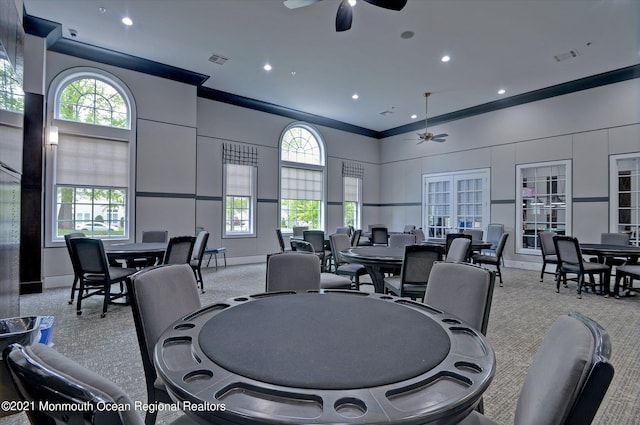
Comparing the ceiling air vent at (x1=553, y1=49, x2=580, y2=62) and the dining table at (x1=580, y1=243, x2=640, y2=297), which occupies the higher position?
the ceiling air vent at (x1=553, y1=49, x2=580, y2=62)

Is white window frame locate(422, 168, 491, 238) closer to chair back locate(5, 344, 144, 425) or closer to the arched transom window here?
the arched transom window

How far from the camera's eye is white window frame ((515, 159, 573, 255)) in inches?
266

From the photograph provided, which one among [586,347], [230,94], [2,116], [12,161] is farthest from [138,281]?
[230,94]

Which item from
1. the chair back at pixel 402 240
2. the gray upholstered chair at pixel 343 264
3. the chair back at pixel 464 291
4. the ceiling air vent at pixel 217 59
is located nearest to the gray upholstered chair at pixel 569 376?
the chair back at pixel 464 291

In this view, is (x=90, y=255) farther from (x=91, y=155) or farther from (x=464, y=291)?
(x=464, y=291)

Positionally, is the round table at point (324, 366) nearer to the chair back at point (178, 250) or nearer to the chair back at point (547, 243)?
the chair back at point (178, 250)

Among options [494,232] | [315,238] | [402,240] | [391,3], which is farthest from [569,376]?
[494,232]

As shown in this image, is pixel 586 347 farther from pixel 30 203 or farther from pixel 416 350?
pixel 30 203

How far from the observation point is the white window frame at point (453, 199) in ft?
26.5

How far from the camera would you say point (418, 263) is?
2973 mm

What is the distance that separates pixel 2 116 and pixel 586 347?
3747 mm

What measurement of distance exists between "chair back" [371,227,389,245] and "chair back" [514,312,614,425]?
5.77 metres

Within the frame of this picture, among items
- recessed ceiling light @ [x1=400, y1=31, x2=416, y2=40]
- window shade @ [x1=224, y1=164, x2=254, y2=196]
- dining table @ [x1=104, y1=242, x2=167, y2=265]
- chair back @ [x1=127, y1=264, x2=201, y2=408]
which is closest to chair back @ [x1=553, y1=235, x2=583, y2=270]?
recessed ceiling light @ [x1=400, y1=31, x2=416, y2=40]

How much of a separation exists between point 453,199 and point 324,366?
876 cm
